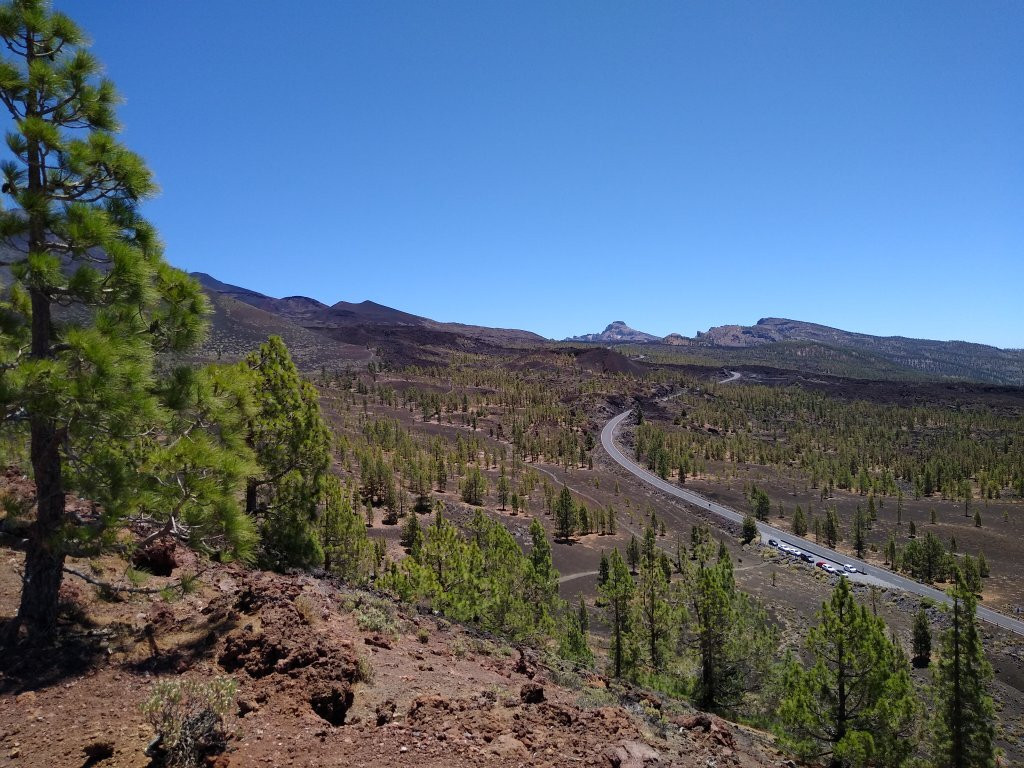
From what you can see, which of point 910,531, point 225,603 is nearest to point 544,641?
point 225,603

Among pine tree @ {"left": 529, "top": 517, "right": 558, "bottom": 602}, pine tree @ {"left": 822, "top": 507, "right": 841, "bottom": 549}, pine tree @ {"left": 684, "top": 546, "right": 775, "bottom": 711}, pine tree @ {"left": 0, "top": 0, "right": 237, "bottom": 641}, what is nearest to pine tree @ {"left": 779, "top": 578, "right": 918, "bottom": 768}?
pine tree @ {"left": 684, "top": 546, "right": 775, "bottom": 711}

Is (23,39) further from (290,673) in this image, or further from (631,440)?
(631,440)

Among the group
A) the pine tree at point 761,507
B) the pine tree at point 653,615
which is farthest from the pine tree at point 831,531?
the pine tree at point 653,615

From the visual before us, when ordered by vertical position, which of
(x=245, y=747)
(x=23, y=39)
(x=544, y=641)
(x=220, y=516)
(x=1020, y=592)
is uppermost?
(x=23, y=39)

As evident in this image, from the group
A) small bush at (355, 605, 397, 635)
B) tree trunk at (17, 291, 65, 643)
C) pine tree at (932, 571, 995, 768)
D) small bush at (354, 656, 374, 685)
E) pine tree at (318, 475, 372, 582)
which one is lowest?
pine tree at (932, 571, 995, 768)

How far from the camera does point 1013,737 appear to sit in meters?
28.9

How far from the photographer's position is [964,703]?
19.4 meters

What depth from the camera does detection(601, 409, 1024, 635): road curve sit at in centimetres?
4562

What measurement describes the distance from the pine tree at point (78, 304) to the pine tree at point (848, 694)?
18588 mm

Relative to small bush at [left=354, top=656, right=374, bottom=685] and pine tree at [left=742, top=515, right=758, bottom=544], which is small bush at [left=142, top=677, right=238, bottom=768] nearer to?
small bush at [left=354, top=656, right=374, bottom=685]

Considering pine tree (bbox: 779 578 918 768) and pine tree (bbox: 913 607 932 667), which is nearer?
pine tree (bbox: 779 578 918 768)

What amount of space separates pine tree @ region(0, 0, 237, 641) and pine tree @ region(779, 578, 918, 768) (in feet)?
61.0

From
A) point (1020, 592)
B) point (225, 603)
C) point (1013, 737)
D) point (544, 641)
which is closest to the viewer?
point (225, 603)

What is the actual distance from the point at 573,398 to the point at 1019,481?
8934 centimetres
